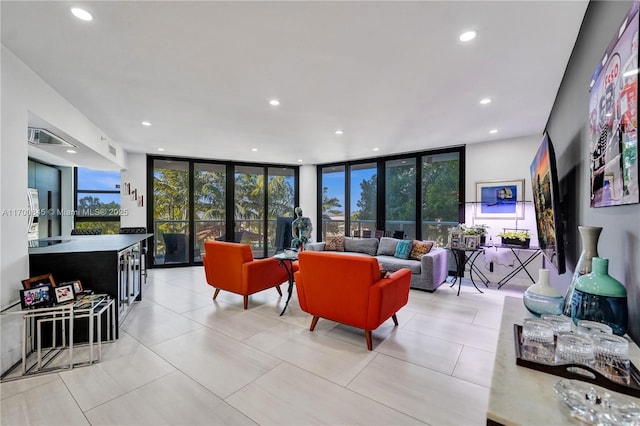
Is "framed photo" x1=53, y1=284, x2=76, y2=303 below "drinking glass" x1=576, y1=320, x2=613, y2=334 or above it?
below

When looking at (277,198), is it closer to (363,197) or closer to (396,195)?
(363,197)

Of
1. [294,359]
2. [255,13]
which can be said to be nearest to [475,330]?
[294,359]

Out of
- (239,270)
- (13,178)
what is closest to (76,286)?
(13,178)

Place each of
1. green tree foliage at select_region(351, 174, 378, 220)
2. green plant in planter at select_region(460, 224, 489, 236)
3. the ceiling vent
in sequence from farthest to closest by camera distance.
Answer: green tree foliage at select_region(351, 174, 378, 220) < green plant in planter at select_region(460, 224, 489, 236) < the ceiling vent

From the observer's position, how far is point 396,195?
6.36m

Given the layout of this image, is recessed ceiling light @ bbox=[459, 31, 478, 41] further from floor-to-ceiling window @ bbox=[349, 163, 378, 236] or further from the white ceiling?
floor-to-ceiling window @ bbox=[349, 163, 378, 236]

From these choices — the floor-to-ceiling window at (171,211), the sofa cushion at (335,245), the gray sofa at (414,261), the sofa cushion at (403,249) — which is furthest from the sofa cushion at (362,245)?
the floor-to-ceiling window at (171,211)

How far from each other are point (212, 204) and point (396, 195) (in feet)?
14.9

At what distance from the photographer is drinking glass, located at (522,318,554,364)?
1.02m

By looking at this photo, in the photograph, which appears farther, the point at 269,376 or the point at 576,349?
the point at 269,376

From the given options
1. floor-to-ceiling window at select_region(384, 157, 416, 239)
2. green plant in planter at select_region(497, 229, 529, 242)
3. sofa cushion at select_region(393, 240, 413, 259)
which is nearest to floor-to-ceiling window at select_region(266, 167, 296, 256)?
floor-to-ceiling window at select_region(384, 157, 416, 239)

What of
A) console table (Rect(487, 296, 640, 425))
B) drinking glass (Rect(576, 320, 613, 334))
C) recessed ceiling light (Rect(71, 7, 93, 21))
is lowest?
console table (Rect(487, 296, 640, 425))

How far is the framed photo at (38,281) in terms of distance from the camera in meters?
2.30

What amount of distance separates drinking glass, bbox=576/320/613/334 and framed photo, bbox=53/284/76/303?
3.62 meters
